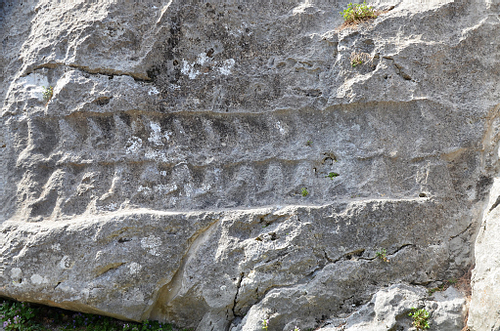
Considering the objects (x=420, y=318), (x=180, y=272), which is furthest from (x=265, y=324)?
(x=420, y=318)

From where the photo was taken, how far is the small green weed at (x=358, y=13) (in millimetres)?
4242

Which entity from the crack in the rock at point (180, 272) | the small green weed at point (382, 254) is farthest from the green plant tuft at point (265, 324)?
the small green weed at point (382, 254)

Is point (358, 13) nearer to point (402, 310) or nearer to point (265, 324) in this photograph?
point (402, 310)

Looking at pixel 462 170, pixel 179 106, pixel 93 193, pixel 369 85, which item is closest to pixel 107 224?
pixel 93 193

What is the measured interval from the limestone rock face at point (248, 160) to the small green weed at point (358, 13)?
0.10 m

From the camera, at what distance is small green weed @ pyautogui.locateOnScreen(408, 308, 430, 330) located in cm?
347

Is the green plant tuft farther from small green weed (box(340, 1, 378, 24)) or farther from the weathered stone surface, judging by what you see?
small green weed (box(340, 1, 378, 24))

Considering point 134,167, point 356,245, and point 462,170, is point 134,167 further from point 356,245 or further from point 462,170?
point 462,170

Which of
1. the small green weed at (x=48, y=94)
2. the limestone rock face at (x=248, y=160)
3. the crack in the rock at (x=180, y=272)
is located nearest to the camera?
the limestone rock face at (x=248, y=160)

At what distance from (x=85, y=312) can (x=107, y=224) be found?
936mm

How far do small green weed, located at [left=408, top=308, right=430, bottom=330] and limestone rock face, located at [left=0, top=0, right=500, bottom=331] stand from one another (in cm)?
7

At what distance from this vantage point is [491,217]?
3.68 metres

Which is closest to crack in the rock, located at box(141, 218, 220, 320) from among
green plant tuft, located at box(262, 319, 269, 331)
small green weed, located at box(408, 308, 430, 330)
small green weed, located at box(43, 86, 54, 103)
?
green plant tuft, located at box(262, 319, 269, 331)

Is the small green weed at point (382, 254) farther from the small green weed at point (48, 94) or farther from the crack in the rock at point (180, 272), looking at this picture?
the small green weed at point (48, 94)
